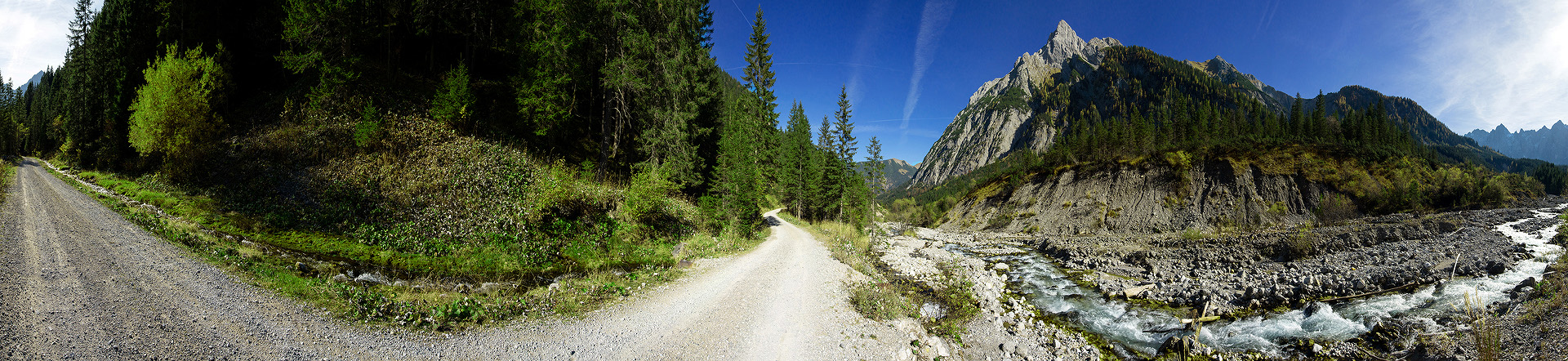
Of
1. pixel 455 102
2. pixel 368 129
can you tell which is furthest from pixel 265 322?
pixel 455 102

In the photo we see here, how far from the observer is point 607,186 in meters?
16.7

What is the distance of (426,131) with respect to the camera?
15086 millimetres

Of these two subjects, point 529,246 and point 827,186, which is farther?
point 827,186

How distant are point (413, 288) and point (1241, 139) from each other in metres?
67.6

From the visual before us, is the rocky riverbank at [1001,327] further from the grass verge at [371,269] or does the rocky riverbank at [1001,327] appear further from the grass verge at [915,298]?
the grass verge at [371,269]

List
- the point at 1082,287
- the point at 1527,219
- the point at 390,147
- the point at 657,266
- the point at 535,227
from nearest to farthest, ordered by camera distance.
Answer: the point at 657,266 → the point at 535,227 → the point at 390,147 → the point at 1082,287 → the point at 1527,219

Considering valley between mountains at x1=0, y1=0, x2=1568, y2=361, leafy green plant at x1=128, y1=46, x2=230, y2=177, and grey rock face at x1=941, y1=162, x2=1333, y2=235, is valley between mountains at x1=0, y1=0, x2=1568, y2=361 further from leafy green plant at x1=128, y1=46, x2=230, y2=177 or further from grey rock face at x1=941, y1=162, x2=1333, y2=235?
grey rock face at x1=941, y1=162, x2=1333, y2=235

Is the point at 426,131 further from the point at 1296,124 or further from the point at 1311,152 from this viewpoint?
the point at 1296,124

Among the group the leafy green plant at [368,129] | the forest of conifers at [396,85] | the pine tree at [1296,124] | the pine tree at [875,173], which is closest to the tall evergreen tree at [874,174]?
the pine tree at [875,173]

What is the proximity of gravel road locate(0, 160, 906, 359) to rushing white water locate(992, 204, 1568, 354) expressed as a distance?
7949 millimetres

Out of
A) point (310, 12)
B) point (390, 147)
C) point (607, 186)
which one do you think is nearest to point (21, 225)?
point (390, 147)

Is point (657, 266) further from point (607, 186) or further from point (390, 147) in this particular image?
point (390, 147)

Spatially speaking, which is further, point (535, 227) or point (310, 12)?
point (310, 12)

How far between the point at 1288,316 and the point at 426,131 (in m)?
27.1
